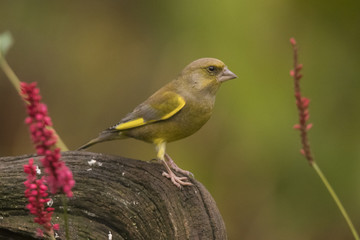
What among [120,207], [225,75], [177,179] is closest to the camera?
[120,207]

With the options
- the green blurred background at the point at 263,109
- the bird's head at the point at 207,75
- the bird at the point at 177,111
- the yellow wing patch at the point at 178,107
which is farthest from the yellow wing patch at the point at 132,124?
the green blurred background at the point at 263,109

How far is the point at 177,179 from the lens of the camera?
162 inches

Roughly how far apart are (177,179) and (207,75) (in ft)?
2.85

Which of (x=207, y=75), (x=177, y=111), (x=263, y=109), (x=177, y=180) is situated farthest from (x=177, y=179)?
(x=263, y=109)

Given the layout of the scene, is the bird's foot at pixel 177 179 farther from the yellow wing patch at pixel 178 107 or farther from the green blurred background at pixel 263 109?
the green blurred background at pixel 263 109

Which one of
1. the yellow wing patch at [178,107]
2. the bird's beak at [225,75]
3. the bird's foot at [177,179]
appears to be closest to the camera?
the bird's foot at [177,179]

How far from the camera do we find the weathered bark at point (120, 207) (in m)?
3.86

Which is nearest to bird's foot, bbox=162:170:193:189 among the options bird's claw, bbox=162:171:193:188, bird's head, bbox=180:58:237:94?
bird's claw, bbox=162:171:193:188

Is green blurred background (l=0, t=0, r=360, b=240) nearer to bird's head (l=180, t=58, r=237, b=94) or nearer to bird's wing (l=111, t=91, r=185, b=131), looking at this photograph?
bird's head (l=180, t=58, r=237, b=94)

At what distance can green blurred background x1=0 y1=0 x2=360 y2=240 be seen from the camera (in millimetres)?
5574

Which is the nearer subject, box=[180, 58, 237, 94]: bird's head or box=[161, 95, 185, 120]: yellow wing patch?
box=[161, 95, 185, 120]: yellow wing patch

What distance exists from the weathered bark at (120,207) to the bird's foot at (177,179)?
0.03 meters

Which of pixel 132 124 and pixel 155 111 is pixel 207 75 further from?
pixel 132 124

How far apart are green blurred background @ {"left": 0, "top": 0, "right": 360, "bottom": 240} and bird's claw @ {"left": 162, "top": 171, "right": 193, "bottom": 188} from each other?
1.61 m
